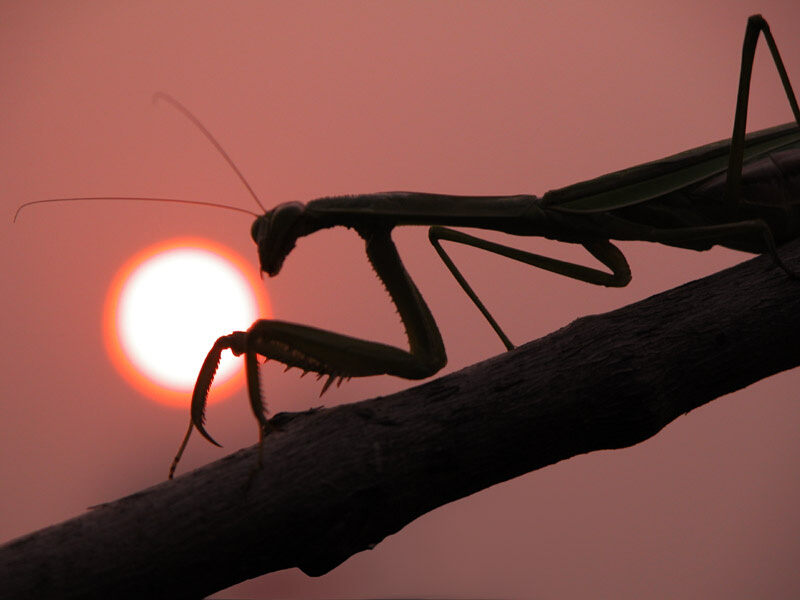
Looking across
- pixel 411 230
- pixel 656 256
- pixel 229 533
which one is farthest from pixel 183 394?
pixel 656 256

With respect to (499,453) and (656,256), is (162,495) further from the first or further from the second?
(656,256)

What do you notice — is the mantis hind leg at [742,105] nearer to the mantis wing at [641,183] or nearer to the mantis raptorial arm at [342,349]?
the mantis wing at [641,183]

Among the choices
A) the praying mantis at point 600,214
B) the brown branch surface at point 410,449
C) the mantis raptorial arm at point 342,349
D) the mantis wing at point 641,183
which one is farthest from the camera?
the mantis wing at point 641,183

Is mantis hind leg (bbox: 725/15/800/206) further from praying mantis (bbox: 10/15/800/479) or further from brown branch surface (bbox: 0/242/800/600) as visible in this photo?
brown branch surface (bbox: 0/242/800/600)

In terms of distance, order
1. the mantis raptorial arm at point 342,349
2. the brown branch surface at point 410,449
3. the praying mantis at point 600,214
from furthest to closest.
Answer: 1. the praying mantis at point 600,214
2. the mantis raptorial arm at point 342,349
3. the brown branch surface at point 410,449

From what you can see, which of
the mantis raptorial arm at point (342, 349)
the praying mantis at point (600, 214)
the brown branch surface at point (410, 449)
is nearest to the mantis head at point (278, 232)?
the praying mantis at point (600, 214)

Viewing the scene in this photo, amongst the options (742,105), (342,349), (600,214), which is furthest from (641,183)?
(342,349)

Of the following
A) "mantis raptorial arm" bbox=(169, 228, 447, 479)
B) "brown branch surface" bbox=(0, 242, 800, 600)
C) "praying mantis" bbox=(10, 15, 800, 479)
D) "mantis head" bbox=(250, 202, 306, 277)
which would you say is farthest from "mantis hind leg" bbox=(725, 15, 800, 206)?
"mantis head" bbox=(250, 202, 306, 277)
